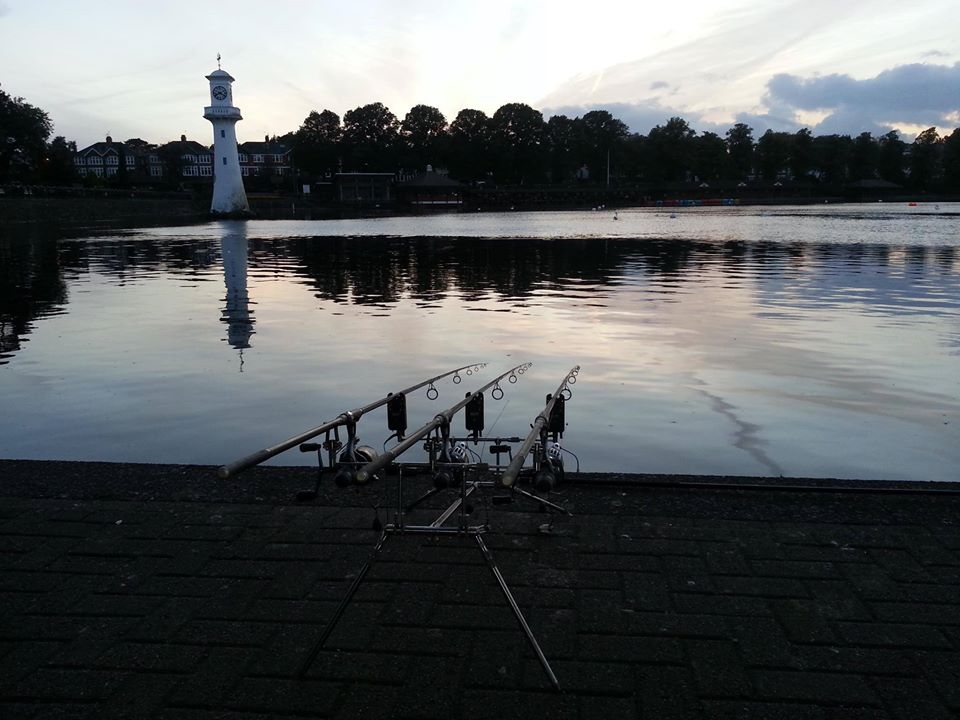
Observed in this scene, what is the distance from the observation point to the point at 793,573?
432 centimetres

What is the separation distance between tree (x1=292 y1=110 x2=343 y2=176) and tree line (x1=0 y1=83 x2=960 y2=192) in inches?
6.9

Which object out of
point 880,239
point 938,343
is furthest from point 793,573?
point 880,239

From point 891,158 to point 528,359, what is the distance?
180459 millimetres

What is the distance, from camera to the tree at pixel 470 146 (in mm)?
146875

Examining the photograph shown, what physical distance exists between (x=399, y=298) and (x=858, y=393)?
37.2 feet

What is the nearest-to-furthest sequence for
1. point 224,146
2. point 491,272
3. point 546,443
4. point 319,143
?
point 546,443
point 491,272
point 224,146
point 319,143

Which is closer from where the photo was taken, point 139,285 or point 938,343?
point 938,343

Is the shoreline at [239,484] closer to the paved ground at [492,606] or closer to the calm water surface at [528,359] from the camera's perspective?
the paved ground at [492,606]

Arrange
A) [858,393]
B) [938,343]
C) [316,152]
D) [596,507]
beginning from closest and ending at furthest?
[596,507] < [858,393] < [938,343] < [316,152]

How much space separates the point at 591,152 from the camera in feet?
550

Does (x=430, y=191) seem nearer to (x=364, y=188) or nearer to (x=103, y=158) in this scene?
(x=364, y=188)

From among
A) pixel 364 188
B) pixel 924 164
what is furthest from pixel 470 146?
pixel 924 164

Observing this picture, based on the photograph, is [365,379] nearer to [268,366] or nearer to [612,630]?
[268,366]

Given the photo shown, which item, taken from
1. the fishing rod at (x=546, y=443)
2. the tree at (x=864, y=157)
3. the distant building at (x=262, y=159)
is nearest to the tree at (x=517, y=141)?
the distant building at (x=262, y=159)
